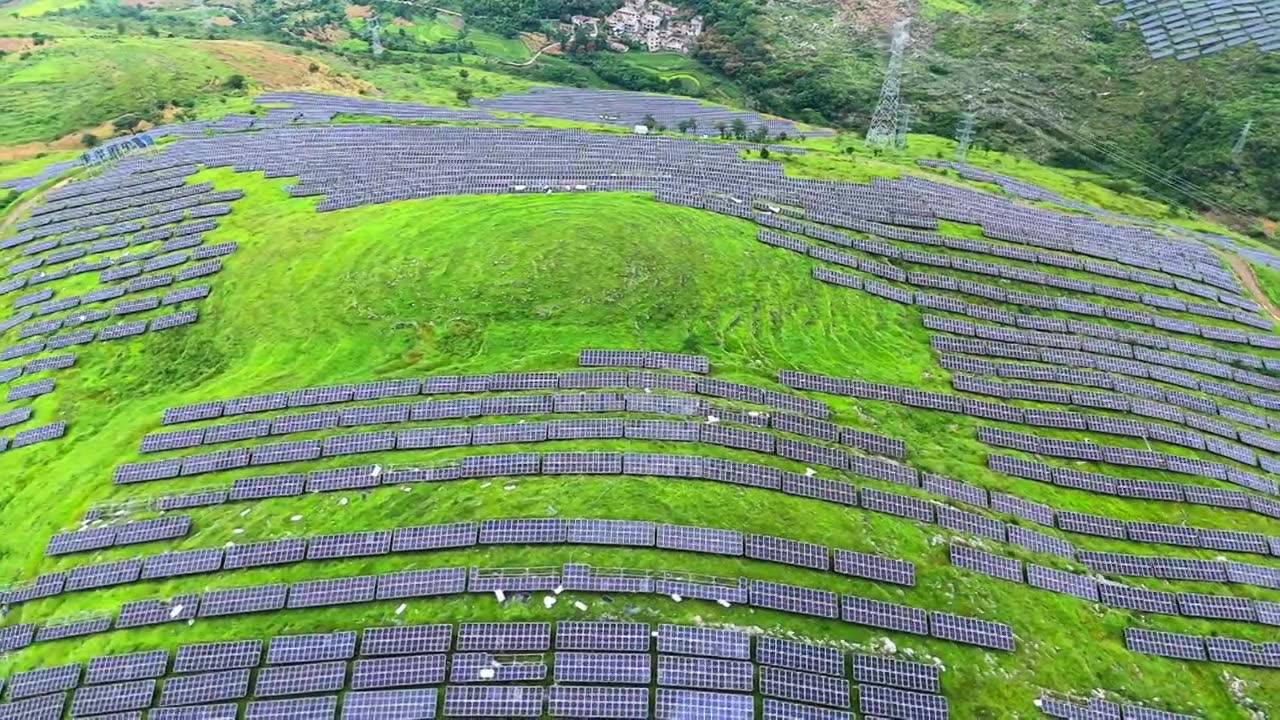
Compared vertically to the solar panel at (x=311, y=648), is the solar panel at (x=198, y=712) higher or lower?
lower

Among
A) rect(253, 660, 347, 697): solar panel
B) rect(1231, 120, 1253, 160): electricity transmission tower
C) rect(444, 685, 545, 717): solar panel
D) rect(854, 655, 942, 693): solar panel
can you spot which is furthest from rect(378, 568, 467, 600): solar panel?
rect(1231, 120, 1253, 160): electricity transmission tower

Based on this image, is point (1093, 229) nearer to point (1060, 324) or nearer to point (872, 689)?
point (1060, 324)

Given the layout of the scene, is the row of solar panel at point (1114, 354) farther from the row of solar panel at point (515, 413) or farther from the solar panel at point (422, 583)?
the solar panel at point (422, 583)

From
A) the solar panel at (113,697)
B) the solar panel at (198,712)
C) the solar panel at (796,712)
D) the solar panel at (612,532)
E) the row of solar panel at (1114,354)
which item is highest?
the row of solar panel at (1114,354)

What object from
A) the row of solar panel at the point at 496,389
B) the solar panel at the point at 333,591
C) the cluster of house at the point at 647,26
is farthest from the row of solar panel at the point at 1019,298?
the cluster of house at the point at 647,26

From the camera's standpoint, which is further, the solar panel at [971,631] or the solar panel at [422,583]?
the solar panel at [422,583]

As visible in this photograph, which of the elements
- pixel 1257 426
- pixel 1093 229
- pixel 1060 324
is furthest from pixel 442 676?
pixel 1093 229
